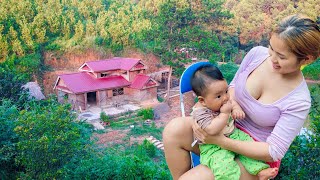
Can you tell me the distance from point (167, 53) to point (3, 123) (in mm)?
7939

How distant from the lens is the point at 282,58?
3.74 feet

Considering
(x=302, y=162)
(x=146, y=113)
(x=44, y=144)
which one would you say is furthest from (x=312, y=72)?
(x=44, y=144)

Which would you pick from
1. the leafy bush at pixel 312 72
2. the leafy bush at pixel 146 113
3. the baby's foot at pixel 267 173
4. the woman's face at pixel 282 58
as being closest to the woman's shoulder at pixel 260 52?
the woman's face at pixel 282 58

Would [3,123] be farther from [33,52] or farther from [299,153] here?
[33,52]

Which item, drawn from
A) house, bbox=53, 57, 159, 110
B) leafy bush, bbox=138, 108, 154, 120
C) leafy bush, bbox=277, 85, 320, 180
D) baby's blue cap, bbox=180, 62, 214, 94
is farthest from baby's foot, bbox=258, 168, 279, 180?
house, bbox=53, 57, 159, 110

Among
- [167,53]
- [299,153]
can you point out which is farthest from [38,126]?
[167,53]

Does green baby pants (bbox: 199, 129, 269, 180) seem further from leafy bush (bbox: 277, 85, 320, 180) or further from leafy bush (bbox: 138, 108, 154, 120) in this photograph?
leafy bush (bbox: 138, 108, 154, 120)

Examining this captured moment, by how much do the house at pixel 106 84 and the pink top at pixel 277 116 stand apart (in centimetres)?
998

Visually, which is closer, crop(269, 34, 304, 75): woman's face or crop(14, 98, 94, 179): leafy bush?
crop(269, 34, 304, 75): woman's face

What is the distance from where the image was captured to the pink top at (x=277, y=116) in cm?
117

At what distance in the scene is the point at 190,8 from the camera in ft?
44.1

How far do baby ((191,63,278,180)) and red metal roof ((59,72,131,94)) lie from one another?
9939 millimetres

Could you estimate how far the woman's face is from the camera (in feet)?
3.67

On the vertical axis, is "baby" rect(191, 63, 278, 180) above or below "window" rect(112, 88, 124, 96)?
above
